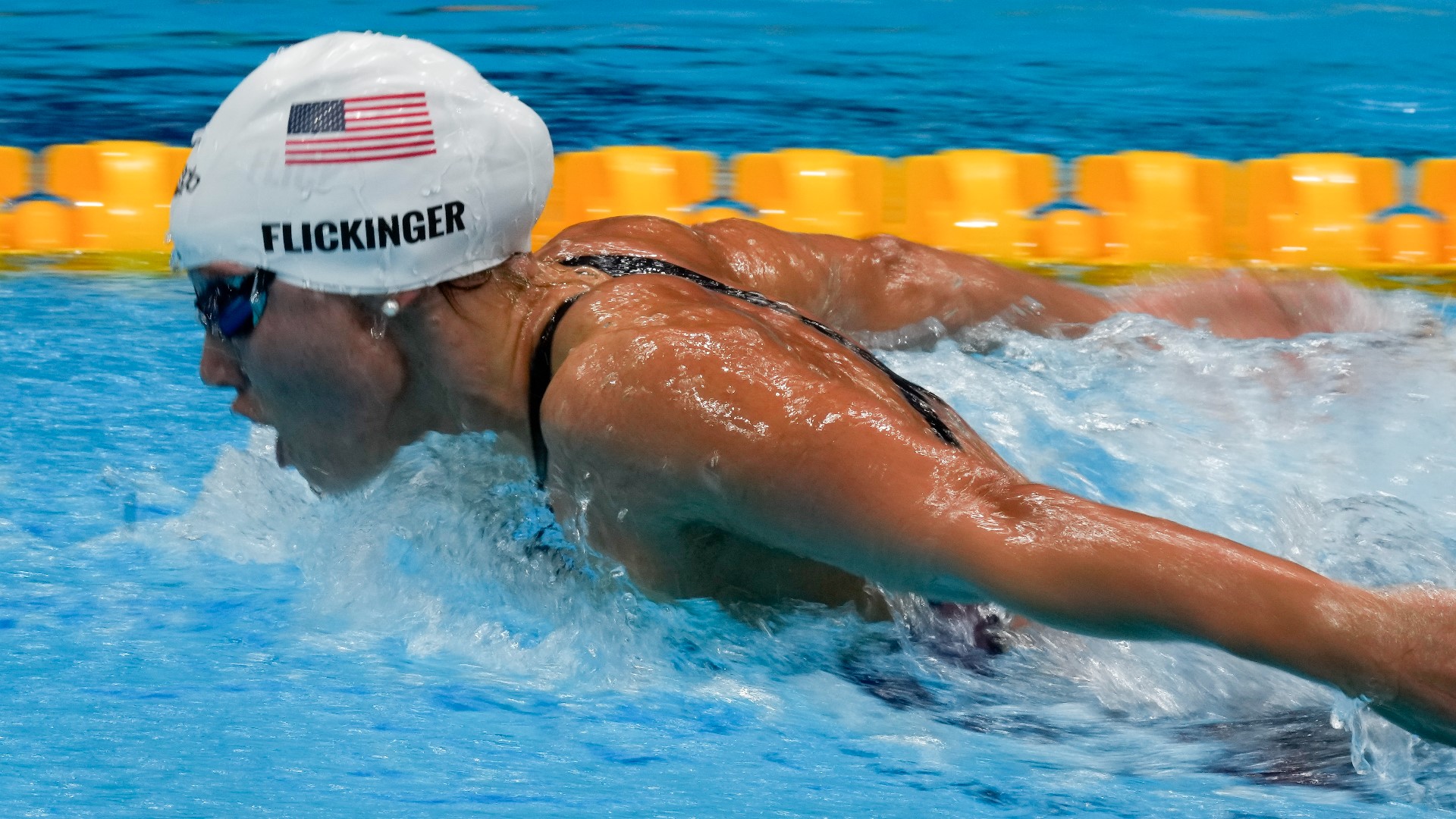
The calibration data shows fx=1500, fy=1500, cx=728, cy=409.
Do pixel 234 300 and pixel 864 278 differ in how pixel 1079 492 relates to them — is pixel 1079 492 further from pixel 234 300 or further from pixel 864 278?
pixel 234 300

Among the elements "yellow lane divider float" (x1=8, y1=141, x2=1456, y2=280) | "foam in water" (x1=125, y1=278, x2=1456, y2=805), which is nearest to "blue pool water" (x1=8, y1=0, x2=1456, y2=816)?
"foam in water" (x1=125, y1=278, x2=1456, y2=805)

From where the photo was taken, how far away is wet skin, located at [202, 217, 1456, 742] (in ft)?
4.68

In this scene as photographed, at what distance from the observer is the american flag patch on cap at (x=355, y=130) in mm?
1913

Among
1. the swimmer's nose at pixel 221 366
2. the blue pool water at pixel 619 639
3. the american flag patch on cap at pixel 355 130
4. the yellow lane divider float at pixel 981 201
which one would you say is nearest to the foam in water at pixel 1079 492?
the blue pool water at pixel 619 639

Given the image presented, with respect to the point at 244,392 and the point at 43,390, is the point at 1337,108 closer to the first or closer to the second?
the point at 43,390

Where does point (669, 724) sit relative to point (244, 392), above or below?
below

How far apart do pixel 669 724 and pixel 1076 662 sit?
1.92 feet

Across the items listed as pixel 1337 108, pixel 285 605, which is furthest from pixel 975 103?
pixel 285 605

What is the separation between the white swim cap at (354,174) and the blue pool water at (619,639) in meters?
0.31

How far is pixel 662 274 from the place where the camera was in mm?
2027

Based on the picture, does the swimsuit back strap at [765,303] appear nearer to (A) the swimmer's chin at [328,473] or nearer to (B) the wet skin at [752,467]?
(B) the wet skin at [752,467]

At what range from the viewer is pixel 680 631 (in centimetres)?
212

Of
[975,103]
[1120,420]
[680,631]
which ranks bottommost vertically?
[680,631]

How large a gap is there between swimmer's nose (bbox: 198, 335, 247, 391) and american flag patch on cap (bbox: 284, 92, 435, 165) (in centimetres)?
28
